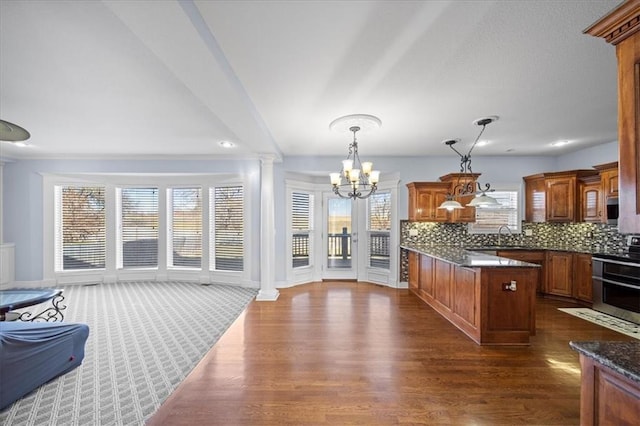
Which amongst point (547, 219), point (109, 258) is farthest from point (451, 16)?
point (109, 258)

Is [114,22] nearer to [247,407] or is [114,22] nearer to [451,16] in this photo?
[451,16]

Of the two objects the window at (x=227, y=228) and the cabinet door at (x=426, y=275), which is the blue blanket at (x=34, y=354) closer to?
the window at (x=227, y=228)

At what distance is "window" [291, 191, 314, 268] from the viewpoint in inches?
212

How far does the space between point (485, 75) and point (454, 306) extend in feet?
9.02

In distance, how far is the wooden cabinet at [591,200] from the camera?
4.12m

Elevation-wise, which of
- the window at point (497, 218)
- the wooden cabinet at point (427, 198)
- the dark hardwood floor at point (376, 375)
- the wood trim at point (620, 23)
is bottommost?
the dark hardwood floor at point (376, 375)

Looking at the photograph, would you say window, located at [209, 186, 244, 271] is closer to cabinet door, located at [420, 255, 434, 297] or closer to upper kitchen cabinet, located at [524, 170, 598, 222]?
cabinet door, located at [420, 255, 434, 297]

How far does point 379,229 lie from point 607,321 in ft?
11.6

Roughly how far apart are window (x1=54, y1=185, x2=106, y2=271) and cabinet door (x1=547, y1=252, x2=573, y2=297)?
8.77m

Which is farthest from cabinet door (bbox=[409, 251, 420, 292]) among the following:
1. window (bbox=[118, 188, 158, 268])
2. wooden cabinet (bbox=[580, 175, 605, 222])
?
window (bbox=[118, 188, 158, 268])

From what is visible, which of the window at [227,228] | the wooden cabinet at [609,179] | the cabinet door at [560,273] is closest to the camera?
the wooden cabinet at [609,179]

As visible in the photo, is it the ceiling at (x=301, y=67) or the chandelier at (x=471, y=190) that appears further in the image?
the chandelier at (x=471, y=190)

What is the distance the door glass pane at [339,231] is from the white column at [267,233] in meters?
1.66

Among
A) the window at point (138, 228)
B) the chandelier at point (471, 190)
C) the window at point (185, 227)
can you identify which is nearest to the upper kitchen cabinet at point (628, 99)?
the chandelier at point (471, 190)
